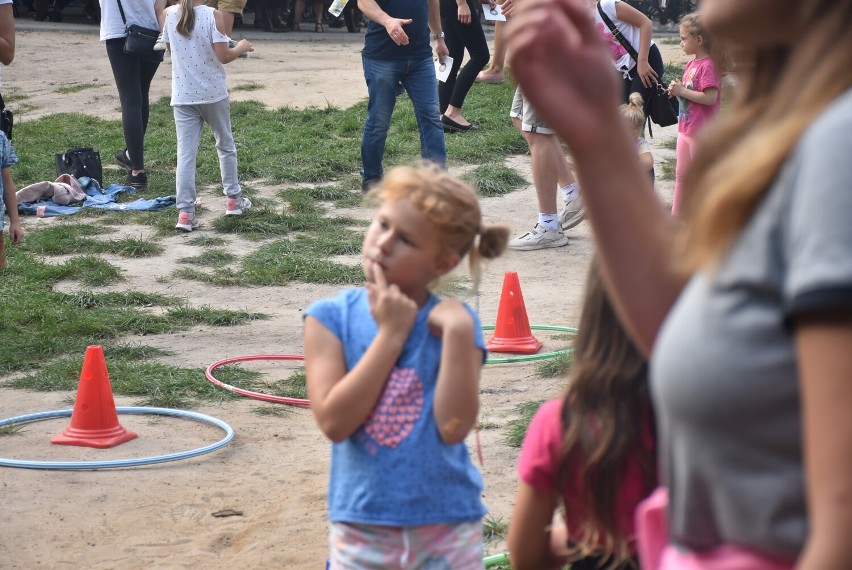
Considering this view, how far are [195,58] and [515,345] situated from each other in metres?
4.10

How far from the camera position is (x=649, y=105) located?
28.2ft

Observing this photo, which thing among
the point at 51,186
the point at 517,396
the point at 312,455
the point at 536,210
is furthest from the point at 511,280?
the point at 51,186

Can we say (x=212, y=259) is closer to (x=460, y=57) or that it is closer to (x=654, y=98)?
(x=654, y=98)

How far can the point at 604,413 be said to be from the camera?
2.14m

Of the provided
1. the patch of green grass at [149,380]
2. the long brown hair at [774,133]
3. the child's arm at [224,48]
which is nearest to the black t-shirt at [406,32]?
the child's arm at [224,48]

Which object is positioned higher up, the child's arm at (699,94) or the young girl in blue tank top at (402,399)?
the child's arm at (699,94)

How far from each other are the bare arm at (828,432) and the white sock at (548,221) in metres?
7.49

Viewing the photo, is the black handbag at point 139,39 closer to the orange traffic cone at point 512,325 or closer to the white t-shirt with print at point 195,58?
the white t-shirt with print at point 195,58

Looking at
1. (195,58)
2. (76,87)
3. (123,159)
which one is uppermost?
(195,58)

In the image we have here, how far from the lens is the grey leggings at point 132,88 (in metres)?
10.6

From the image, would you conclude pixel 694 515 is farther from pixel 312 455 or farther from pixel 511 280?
pixel 511 280

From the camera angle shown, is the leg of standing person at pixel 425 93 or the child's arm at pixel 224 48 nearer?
the child's arm at pixel 224 48

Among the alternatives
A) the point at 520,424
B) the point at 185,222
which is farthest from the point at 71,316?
the point at 520,424

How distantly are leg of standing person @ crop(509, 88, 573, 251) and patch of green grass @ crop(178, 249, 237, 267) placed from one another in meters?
2.14
